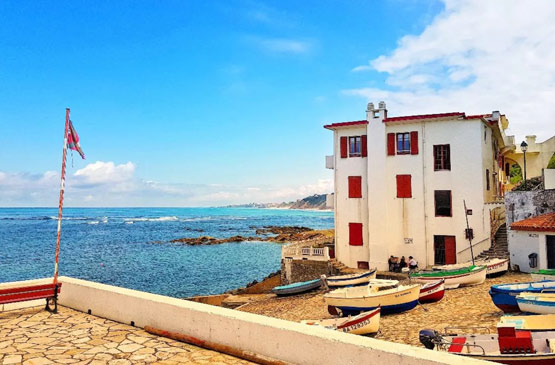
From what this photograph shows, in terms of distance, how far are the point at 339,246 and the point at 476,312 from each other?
46.4 feet

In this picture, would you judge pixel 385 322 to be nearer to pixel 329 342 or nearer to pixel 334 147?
pixel 329 342

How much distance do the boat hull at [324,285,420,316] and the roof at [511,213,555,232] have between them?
26.6 feet

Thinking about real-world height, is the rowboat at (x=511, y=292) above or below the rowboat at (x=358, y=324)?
above

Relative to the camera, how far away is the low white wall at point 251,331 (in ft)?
17.0

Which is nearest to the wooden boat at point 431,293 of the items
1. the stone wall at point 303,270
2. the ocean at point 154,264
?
the stone wall at point 303,270

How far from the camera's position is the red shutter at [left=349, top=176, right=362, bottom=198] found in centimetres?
2862

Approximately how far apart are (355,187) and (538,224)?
442 inches

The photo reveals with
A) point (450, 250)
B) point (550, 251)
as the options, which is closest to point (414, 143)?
point (450, 250)

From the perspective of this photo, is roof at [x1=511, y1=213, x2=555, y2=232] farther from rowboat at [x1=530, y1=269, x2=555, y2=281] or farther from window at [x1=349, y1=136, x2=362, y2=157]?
window at [x1=349, y1=136, x2=362, y2=157]

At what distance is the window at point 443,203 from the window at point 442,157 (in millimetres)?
1548

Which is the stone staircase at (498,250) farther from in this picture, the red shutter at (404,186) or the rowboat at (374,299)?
the rowboat at (374,299)

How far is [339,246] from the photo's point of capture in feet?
95.9

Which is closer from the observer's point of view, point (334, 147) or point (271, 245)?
point (334, 147)

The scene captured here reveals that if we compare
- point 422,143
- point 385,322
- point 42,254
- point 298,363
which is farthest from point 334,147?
point 42,254
